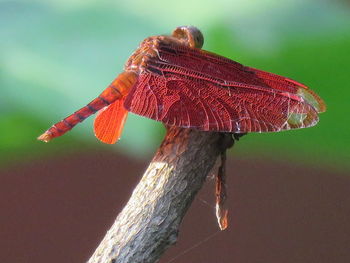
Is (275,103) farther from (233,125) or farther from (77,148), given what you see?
(77,148)

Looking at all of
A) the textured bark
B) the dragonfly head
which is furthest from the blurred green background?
the textured bark

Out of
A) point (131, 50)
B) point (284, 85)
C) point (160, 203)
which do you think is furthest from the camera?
point (131, 50)

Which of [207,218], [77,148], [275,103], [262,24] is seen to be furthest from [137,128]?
[275,103]

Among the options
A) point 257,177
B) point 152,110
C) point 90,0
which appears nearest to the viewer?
point 152,110

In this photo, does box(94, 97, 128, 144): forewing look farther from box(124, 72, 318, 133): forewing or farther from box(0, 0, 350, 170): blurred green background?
box(0, 0, 350, 170): blurred green background

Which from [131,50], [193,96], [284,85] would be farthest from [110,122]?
[131,50]

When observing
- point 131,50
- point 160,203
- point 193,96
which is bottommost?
point 160,203

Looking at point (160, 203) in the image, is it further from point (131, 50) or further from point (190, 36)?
point (131, 50)
